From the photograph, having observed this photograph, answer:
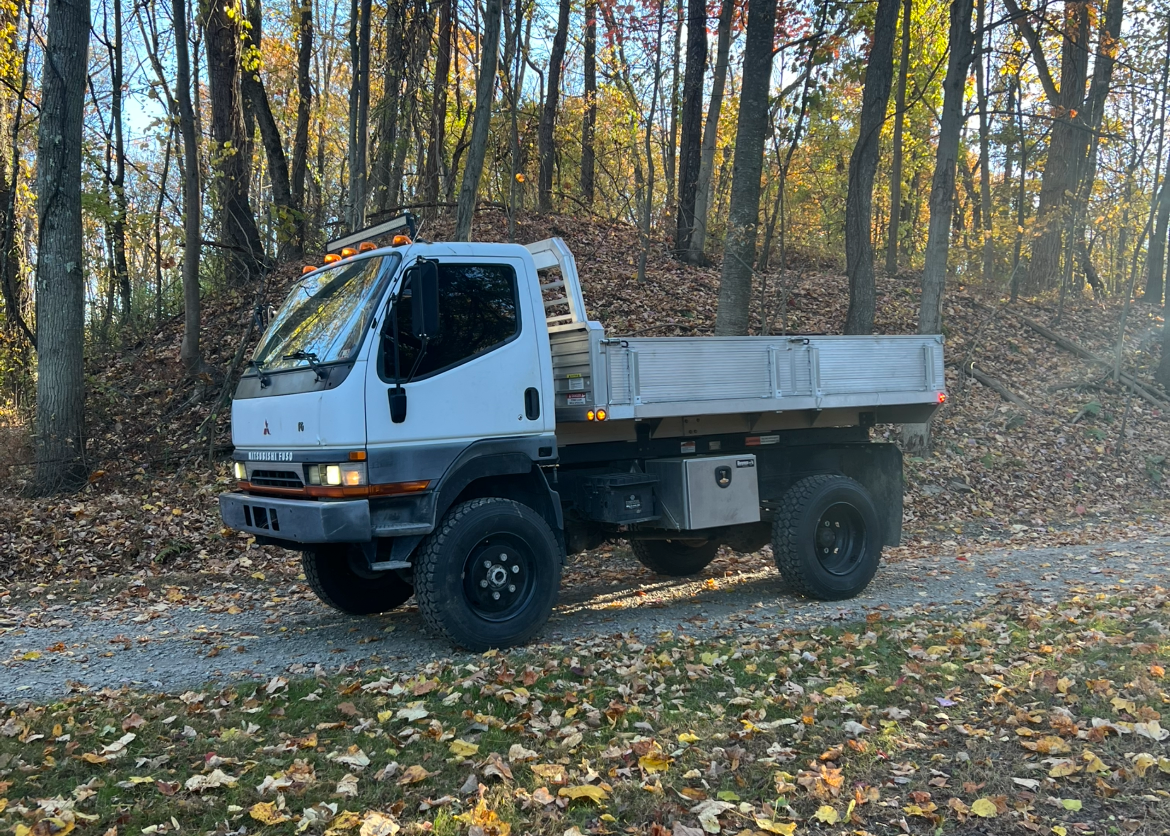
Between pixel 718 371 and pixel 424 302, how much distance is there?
2.57 meters

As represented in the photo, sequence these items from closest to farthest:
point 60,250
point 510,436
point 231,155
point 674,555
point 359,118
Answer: point 510,436
point 674,555
point 60,250
point 359,118
point 231,155

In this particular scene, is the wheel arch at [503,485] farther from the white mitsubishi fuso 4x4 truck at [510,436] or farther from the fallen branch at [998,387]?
the fallen branch at [998,387]

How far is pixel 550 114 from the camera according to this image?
21172 millimetres

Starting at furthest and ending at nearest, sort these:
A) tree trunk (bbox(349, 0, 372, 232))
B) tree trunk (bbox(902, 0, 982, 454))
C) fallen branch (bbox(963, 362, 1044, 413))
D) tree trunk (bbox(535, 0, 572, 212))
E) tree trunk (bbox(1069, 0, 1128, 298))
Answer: tree trunk (bbox(535, 0, 572, 212)) < tree trunk (bbox(1069, 0, 1128, 298)) < fallen branch (bbox(963, 362, 1044, 413)) < tree trunk (bbox(902, 0, 982, 454)) < tree trunk (bbox(349, 0, 372, 232))

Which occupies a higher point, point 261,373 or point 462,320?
point 462,320

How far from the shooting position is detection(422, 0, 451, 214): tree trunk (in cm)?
1369

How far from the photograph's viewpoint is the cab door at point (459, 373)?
5.62 metres

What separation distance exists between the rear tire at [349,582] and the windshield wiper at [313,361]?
155 cm

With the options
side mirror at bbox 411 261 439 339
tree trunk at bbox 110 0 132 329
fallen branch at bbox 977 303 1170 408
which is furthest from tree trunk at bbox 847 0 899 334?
tree trunk at bbox 110 0 132 329

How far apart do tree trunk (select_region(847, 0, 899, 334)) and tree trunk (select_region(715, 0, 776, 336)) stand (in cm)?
231

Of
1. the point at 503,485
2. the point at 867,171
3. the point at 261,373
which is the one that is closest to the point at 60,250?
the point at 261,373

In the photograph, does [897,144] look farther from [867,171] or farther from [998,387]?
[867,171]

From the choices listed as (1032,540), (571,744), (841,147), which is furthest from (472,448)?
(841,147)

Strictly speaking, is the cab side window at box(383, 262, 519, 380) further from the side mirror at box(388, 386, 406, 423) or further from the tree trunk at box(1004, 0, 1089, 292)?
the tree trunk at box(1004, 0, 1089, 292)
